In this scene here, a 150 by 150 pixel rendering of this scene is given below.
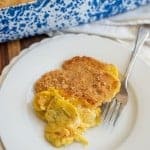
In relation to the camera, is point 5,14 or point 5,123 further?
point 5,14

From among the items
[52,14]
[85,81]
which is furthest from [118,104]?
[52,14]

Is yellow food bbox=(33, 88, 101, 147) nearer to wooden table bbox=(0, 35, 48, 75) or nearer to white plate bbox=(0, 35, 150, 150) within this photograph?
white plate bbox=(0, 35, 150, 150)

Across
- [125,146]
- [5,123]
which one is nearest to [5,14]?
[5,123]

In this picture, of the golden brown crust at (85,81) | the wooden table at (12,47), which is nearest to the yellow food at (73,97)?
the golden brown crust at (85,81)

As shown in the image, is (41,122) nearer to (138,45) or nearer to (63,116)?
(63,116)

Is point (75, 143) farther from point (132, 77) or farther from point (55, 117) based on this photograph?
point (132, 77)
